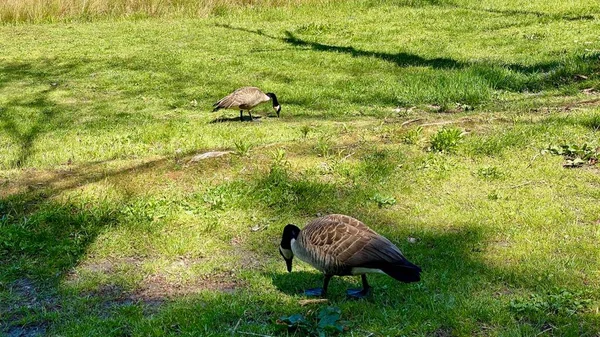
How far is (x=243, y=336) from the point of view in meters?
4.55

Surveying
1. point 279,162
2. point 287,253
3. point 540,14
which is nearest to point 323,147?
point 279,162

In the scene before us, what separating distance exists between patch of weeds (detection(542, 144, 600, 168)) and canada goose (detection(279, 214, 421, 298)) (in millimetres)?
3222

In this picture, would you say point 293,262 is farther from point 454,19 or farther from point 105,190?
point 454,19

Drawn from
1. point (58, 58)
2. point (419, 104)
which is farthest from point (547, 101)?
point (58, 58)

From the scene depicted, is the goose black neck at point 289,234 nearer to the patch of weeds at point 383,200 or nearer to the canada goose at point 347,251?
the canada goose at point 347,251

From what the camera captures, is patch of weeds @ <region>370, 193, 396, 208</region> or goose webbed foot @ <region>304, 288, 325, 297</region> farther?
patch of weeds @ <region>370, 193, 396, 208</region>

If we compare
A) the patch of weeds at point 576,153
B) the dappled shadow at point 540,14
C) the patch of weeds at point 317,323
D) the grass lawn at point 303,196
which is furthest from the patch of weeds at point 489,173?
the dappled shadow at point 540,14

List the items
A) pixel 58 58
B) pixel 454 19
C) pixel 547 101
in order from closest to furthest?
1. pixel 547 101
2. pixel 58 58
3. pixel 454 19

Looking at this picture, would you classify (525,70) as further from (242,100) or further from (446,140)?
(446,140)

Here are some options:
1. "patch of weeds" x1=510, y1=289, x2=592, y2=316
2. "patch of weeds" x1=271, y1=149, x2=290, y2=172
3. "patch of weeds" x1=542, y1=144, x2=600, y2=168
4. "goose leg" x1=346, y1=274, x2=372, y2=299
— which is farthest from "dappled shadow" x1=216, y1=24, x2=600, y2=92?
"goose leg" x1=346, y1=274, x2=372, y2=299

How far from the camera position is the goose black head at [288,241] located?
523 centimetres

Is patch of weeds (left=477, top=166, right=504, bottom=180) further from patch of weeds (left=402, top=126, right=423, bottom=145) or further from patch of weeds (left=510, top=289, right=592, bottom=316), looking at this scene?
patch of weeds (left=510, top=289, right=592, bottom=316)

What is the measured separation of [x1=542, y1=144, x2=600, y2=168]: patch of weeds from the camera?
23.1 feet

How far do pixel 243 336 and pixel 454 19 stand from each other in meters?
A: 14.9
